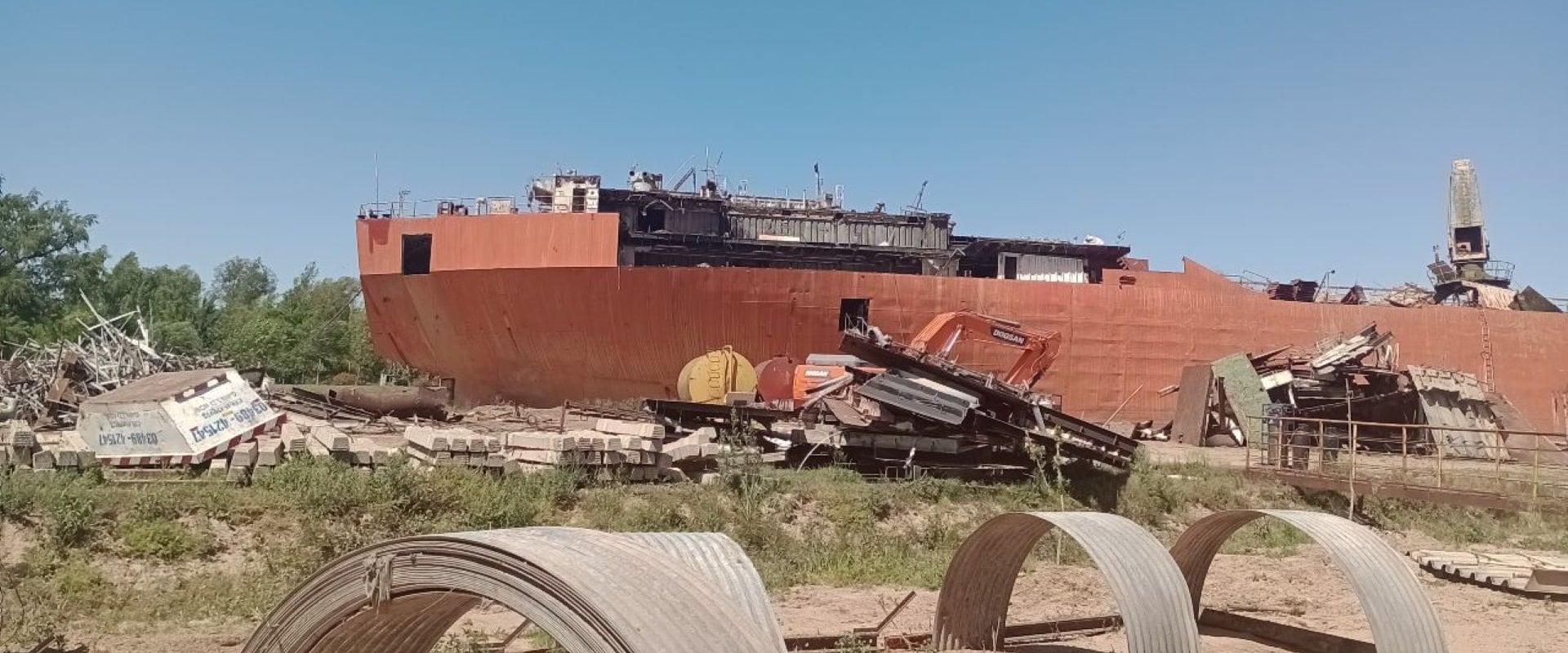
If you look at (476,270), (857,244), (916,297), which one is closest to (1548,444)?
(916,297)

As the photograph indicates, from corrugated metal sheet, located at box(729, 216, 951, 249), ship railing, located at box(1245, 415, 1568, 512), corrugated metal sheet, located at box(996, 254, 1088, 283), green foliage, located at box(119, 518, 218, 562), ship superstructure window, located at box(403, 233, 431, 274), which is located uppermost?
corrugated metal sheet, located at box(729, 216, 951, 249)

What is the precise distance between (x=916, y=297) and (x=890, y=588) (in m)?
13.7

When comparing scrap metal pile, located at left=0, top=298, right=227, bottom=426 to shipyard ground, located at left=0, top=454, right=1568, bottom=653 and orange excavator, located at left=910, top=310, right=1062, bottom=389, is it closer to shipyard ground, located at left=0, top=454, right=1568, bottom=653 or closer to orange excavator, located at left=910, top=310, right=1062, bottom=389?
shipyard ground, located at left=0, top=454, right=1568, bottom=653

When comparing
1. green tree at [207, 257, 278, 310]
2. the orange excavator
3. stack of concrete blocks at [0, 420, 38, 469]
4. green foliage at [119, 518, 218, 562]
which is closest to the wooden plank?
the orange excavator

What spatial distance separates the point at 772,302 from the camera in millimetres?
22266

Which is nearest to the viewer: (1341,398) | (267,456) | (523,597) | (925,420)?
(523,597)

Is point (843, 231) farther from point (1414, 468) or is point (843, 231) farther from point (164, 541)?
point (164, 541)

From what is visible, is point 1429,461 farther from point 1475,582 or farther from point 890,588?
point 890,588

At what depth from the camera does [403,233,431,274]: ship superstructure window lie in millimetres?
23547

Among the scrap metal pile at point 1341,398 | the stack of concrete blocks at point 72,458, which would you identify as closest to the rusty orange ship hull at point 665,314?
the scrap metal pile at point 1341,398

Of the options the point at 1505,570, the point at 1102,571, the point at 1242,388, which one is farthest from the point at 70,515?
Result: the point at 1242,388

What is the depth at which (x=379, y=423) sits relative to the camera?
16891mm

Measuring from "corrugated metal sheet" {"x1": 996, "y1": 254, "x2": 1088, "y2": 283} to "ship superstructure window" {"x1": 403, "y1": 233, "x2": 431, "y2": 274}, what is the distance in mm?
14371

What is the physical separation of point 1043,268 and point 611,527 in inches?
726
